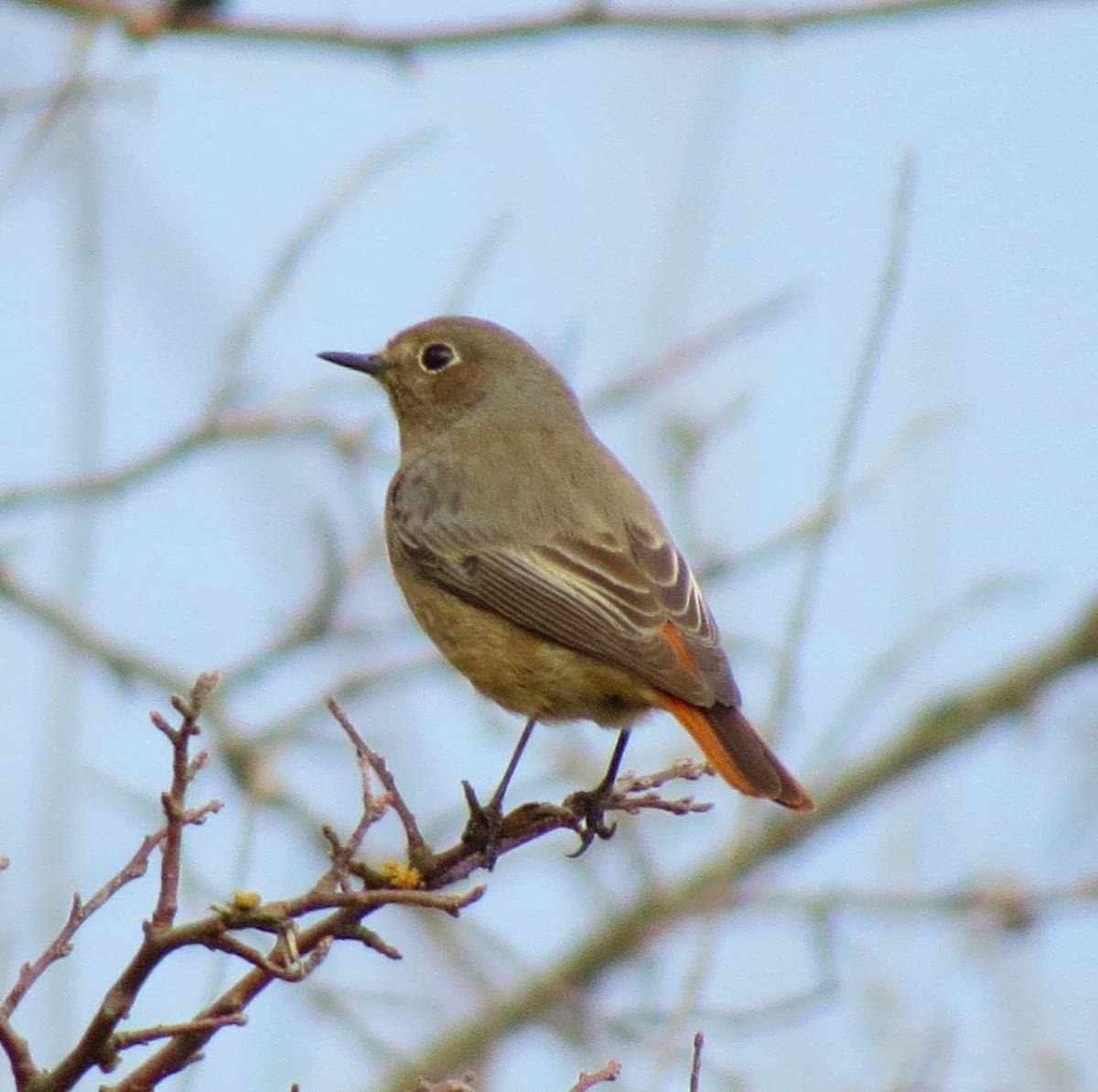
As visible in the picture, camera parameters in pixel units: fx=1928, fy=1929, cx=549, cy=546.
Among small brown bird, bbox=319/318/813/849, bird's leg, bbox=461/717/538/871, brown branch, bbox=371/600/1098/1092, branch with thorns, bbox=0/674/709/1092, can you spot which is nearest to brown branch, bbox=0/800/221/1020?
branch with thorns, bbox=0/674/709/1092

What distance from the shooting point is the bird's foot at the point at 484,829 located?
12.1 ft

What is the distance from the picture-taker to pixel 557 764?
613 cm

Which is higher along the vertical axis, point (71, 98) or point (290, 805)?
point (71, 98)

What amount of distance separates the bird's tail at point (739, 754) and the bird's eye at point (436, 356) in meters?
2.19

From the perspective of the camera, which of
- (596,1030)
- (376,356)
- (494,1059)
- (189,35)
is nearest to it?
(189,35)

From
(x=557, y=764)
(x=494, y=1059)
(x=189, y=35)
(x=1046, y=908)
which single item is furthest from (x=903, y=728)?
(x=189, y=35)

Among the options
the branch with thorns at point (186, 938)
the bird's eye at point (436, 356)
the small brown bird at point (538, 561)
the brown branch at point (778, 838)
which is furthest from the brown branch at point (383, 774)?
the bird's eye at point (436, 356)

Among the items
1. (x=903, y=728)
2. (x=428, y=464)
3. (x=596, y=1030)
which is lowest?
(x=596, y=1030)

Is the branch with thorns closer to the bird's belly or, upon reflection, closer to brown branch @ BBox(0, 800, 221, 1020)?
brown branch @ BBox(0, 800, 221, 1020)

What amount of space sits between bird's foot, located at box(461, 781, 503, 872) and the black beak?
2.43 m

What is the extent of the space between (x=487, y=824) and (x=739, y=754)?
2.00 feet

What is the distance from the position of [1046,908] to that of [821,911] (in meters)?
0.74

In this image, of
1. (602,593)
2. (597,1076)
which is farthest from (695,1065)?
(602,593)

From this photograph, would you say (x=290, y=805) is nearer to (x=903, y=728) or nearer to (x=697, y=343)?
(x=697, y=343)
